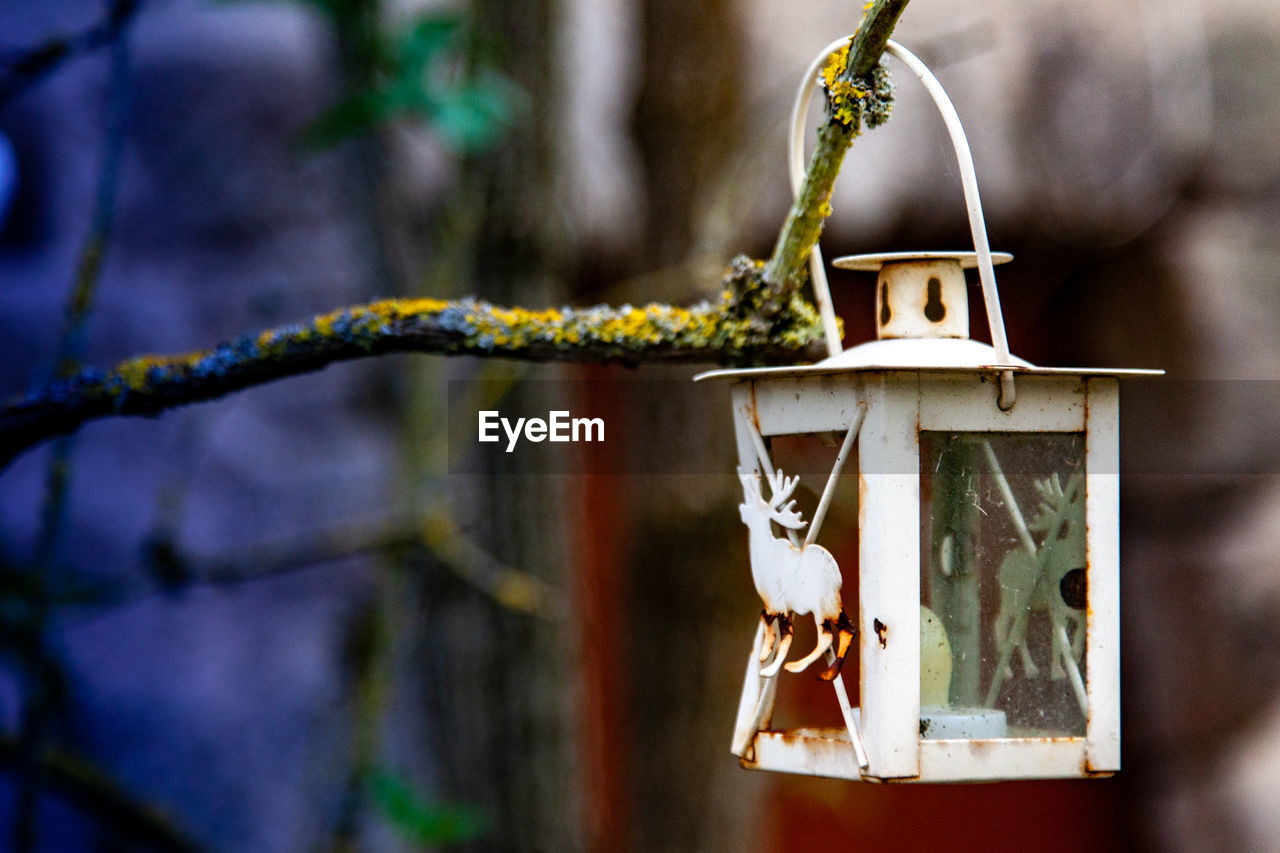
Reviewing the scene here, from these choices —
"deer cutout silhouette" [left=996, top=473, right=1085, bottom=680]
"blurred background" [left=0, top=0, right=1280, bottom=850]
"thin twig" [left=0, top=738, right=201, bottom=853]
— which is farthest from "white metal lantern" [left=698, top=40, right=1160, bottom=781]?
"thin twig" [left=0, top=738, right=201, bottom=853]

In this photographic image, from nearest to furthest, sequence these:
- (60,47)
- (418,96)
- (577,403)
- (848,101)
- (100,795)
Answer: (848,101) → (60,47) → (418,96) → (100,795) → (577,403)

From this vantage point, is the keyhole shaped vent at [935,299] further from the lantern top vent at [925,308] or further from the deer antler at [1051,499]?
the deer antler at [1051,499]

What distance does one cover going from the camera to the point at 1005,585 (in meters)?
0.78

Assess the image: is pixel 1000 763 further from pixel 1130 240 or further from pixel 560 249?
pixel 1130 240

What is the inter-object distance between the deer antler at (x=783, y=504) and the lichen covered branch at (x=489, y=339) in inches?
4.0

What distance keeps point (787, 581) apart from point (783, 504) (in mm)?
53

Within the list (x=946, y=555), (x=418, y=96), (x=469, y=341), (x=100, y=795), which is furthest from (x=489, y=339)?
(x=100, y=795)

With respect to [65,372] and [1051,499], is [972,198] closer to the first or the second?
[1051,499]

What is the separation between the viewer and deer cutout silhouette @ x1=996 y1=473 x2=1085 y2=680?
0.77 meters

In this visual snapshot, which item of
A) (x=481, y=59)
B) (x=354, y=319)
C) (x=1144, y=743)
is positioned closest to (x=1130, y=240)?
(x=1144, y=743)

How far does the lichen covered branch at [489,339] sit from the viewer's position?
31.7 inches

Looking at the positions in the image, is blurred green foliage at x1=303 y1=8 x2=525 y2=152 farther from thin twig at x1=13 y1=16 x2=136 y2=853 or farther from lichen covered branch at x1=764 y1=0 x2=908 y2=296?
lichen covered branch at x1=764 y1=0 x2=908 y2=296

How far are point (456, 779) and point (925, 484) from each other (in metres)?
1.32

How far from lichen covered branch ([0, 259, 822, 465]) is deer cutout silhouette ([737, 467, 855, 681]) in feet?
0.32
